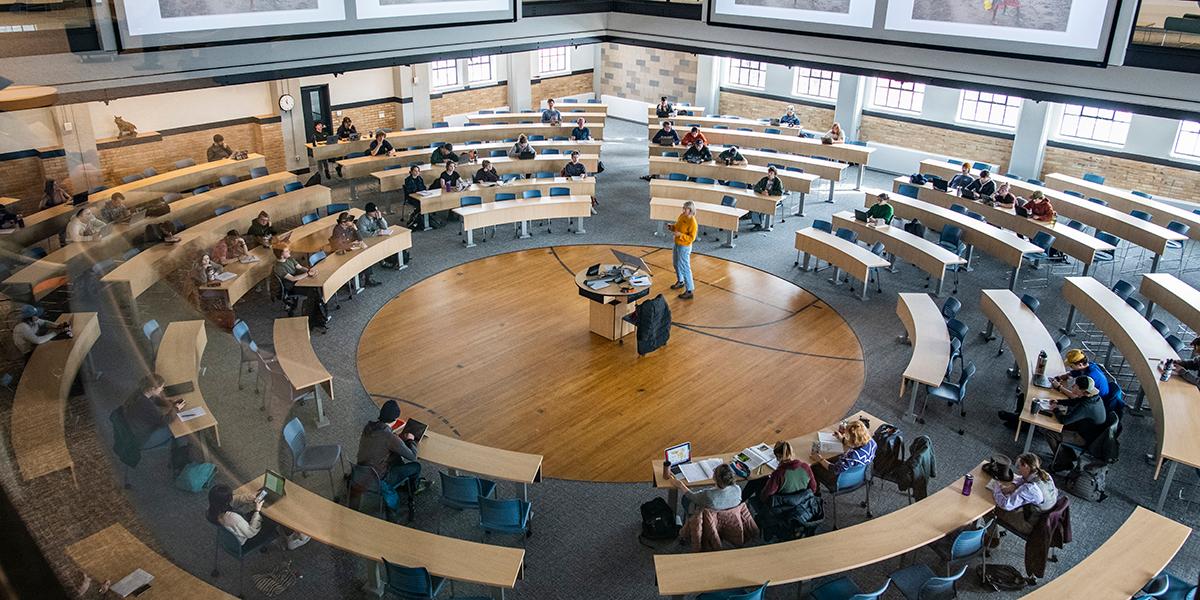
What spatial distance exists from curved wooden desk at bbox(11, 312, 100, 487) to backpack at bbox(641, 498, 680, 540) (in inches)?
196

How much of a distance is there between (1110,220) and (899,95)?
7152 millimetres

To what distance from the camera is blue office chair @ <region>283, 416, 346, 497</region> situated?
8.10 meters

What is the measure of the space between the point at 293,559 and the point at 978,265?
12.4 m

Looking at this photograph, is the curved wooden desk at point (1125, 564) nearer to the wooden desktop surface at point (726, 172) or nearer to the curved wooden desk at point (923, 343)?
the curved wooden desk at point (923, 343)

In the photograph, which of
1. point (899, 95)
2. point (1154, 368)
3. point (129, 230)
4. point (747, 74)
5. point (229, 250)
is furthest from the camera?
point (747, 74)

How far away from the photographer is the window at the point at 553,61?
24906 mm

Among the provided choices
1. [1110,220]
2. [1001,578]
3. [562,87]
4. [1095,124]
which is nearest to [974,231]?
[1110,220]

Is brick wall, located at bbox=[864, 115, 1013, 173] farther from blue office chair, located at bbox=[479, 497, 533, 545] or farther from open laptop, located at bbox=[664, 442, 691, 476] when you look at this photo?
blue office chair, located at bbox=[479, 497, 533, 545]

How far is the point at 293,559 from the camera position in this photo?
7.06 meters

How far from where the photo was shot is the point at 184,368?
859 cm

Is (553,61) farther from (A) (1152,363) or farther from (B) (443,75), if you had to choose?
(A) (1152,363)

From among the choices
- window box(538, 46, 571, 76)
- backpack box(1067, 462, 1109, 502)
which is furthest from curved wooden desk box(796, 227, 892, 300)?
window box(538, 46, 571, 76)

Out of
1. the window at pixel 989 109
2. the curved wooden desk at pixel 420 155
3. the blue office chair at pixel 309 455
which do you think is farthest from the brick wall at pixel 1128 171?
the blue office chair at pixel 309 455

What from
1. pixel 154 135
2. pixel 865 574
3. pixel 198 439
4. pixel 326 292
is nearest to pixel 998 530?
pixel 865 574
